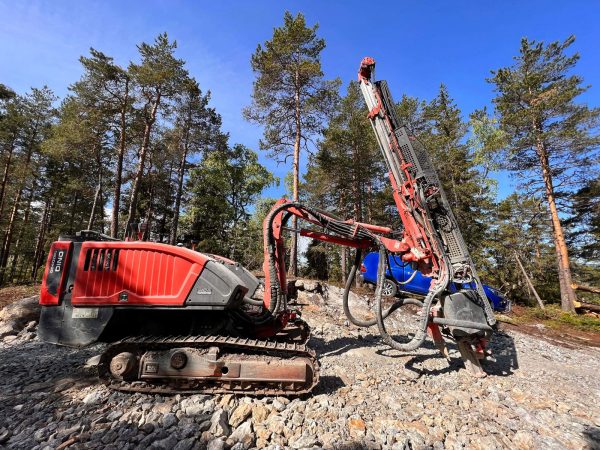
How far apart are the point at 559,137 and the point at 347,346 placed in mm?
16278

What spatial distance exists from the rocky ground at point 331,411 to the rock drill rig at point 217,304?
312mm

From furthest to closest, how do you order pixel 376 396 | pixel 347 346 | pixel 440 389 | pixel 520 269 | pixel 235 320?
pixel 520 269 < pixel 347 346 < pixel 235 320 < pixel 440 389 < pixel 376 396

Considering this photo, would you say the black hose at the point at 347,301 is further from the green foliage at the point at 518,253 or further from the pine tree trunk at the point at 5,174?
the pine tree trunk at the point at 5,174

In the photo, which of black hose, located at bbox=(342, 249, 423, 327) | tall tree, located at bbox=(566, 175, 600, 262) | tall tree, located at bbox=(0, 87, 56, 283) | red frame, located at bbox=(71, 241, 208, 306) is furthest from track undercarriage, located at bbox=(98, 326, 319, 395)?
tall tree, located at bbox=(0, 87, 56, 283)

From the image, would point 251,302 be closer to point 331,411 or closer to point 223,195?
point 331,411

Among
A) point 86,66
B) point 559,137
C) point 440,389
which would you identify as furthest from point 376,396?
point 86,66

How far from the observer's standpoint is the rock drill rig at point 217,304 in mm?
3770

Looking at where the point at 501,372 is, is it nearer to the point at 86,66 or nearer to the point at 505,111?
the point at 505,111

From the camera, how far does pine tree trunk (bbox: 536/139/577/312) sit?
13.6 metres

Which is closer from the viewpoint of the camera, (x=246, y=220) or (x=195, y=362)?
(x=195, y=362)

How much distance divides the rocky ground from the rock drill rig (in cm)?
31

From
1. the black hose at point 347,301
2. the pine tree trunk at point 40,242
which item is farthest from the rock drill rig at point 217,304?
the pine tree trunk at point 40,242

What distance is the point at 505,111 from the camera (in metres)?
15.7

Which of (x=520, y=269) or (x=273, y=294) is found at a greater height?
(x=520, y=269)
